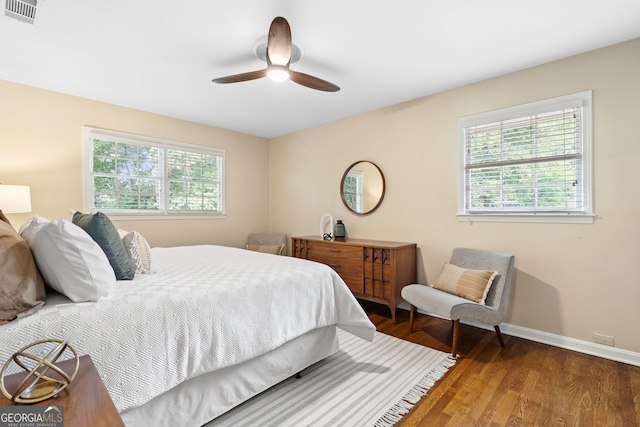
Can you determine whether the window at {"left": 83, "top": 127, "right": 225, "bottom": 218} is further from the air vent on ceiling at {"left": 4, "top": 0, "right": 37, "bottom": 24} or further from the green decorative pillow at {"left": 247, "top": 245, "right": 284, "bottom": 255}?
the air vent on ceiling at {"left": 4, "top": 0, "right": 37, "bottom": 24}

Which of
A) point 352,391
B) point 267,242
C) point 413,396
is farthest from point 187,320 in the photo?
point 267,242

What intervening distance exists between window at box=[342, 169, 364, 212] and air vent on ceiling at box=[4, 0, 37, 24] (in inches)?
129

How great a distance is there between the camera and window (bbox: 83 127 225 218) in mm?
3570

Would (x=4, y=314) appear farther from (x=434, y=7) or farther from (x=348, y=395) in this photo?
(x=434, y=7)

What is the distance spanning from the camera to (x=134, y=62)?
2629 mm

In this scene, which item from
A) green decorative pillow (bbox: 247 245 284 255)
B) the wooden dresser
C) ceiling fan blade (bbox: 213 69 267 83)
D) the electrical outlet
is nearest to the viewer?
ceiling fan blade (bbox: 213 69 267 83)

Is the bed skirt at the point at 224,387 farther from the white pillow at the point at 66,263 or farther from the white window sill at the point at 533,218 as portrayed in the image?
the white window sill at the point at 533,218

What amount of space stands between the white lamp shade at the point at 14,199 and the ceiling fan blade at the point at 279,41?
8.51 feet

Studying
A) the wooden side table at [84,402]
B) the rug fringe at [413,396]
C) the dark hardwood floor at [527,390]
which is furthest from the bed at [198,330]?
the dark hardwood floor at [527,390]

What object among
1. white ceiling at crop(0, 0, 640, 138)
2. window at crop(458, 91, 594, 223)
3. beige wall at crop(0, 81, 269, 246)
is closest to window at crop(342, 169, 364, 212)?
white ceiling at crop(0, 0, 640, 138)

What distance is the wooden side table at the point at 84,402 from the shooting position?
702 mm

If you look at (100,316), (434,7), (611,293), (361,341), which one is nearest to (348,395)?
(361,341)

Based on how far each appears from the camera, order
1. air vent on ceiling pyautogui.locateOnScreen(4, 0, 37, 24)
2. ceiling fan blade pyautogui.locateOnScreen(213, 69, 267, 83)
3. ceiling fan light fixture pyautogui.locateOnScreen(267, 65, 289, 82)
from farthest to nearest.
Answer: ceiling fan blade pyautogui.locateOnScreen(213, 69, 267, 83)
ceiling fan light fixture pyautogui.locateOnScreen(267, 65, 289, 82)
air vent on ceiling pyautogui.locateOnScreen(4, 0, 37, 24)

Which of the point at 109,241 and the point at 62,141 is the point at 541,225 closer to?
the point at 109,241
